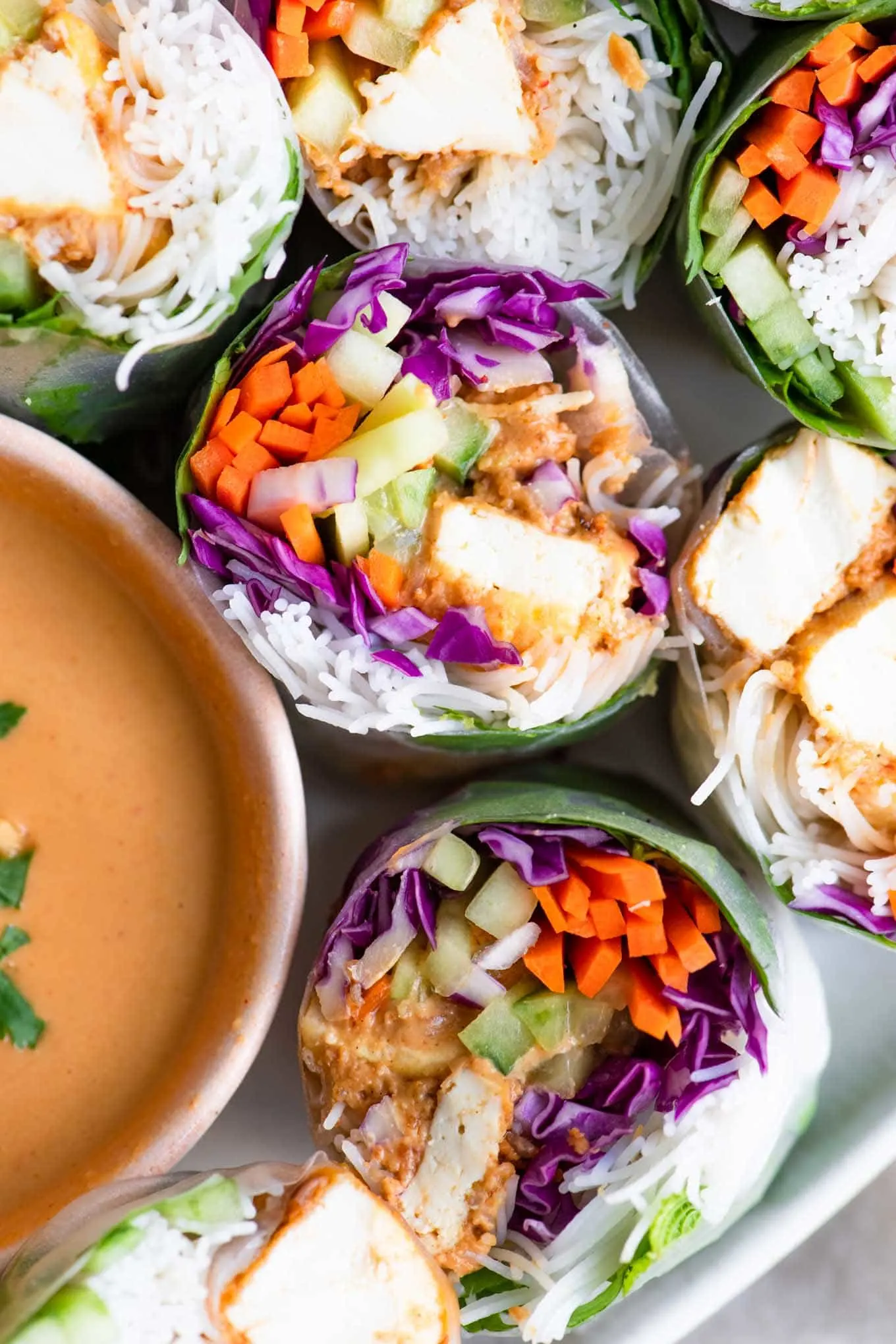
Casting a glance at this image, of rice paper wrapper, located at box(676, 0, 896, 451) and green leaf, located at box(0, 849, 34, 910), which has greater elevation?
rice paper wrapper, located at box(676, 0, 896, 451)

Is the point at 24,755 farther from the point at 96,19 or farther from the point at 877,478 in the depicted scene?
the point at 877,478

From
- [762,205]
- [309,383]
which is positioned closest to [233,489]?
[309,383]

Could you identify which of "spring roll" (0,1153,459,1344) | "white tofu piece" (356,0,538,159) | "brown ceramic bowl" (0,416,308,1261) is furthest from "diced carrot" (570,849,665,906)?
"white tofu piece" (356,0,538,159)

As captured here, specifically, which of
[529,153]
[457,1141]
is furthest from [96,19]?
[457,1141]

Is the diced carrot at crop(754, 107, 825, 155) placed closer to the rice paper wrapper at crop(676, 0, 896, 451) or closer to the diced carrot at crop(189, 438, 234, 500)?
the rice paper wrapper at crop(676, 0, 896, 451)

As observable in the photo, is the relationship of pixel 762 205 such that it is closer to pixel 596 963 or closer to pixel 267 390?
pixel 267 390
